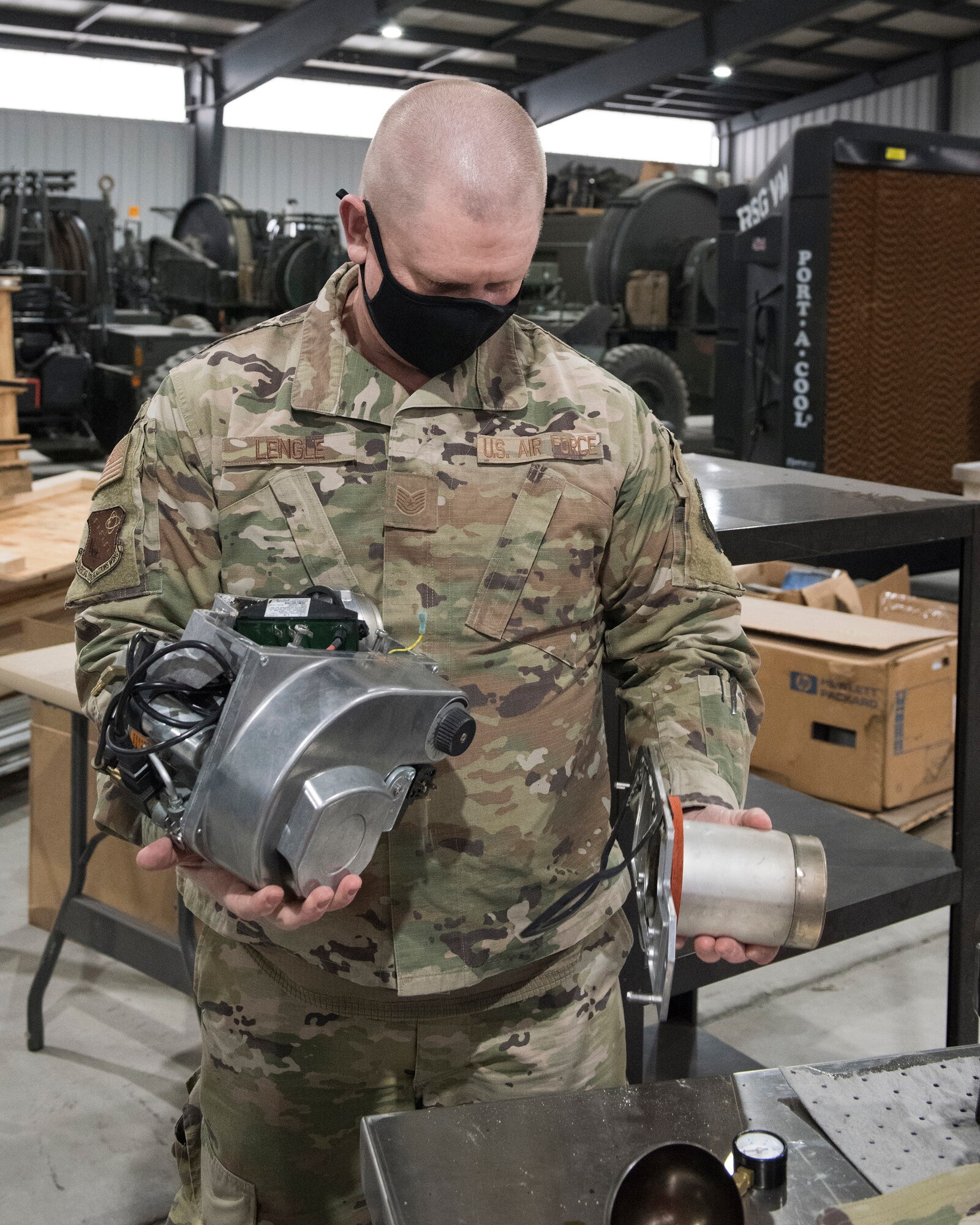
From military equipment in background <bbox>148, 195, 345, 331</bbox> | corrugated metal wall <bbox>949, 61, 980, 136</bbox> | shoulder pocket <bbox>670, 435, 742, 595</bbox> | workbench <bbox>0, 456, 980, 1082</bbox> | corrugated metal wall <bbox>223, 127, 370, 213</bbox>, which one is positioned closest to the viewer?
shoulder pocket <bbox>670, 435, 742, 595</bbox>

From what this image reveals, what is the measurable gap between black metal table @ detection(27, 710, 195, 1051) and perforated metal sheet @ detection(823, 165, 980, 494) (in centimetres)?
400

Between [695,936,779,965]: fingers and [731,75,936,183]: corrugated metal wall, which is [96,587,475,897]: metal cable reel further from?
[731,75,936,183]: corrugated metal wall

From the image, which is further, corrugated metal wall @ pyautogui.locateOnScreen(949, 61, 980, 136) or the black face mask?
corrugated metal wall @ pyautogui.locateOnScreen(949, 61, 980, 136)

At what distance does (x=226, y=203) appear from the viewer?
40.7ft

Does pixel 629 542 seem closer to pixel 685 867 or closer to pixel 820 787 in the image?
pixel 685 867

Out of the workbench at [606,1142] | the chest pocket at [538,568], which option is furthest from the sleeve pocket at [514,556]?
the workbench at [606,1142]

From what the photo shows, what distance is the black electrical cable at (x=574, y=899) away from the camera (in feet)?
4.40

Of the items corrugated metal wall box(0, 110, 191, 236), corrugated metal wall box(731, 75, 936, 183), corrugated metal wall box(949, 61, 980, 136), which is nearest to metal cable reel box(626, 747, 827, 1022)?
corrugated metal wall box(731, 75, 936, 183)

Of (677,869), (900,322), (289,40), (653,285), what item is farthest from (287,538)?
(289,40)

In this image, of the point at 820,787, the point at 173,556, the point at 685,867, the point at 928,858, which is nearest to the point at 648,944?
the point at 685,867

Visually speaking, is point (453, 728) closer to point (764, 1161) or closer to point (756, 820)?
point (756, 820)

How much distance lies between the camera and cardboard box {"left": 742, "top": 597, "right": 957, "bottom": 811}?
11.9ft

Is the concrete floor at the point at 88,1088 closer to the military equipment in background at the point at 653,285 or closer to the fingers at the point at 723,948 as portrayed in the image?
the fingers at the point at 723,948

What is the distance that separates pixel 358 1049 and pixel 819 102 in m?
20.1
